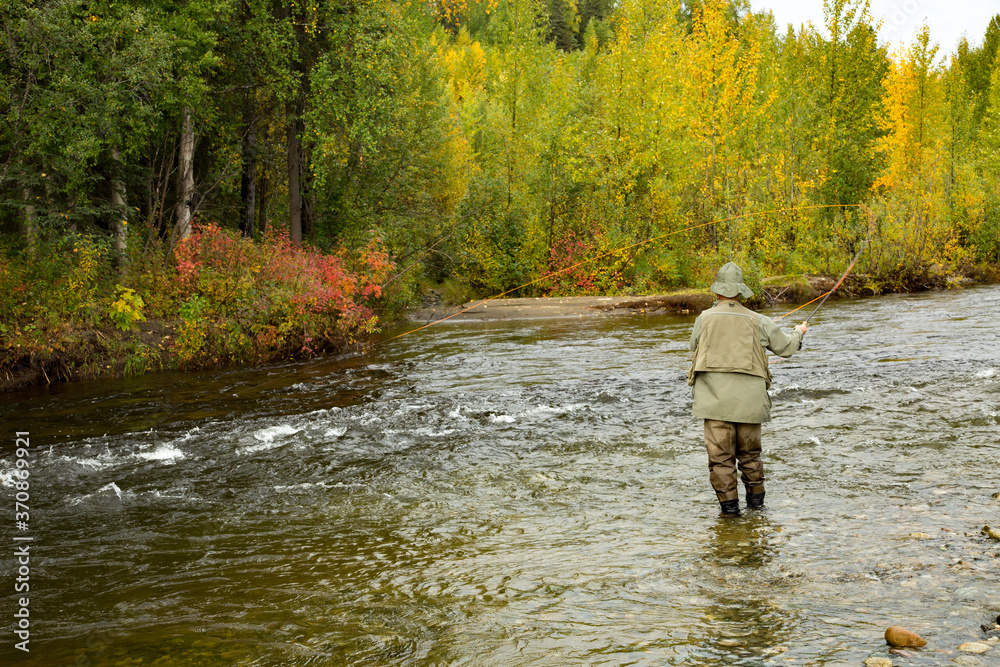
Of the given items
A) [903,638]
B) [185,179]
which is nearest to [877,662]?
[903,638]

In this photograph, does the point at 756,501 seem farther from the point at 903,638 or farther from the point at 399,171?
the point at 399,171

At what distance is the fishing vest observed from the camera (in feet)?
20.3

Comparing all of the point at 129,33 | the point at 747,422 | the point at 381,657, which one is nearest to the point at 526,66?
the point at 129,33

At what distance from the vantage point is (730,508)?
19.9 ft

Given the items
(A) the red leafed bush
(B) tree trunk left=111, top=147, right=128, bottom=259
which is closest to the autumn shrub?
(B) tree trunk left=111, top=147, right=128, bottom=259

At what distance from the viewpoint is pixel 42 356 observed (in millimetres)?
13211

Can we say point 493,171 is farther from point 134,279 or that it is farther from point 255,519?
point 255,519

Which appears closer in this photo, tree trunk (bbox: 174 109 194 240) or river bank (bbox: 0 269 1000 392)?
river bank (bbox: 0 269 1000 392)

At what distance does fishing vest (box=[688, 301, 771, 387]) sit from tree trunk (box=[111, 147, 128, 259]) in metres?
12.9

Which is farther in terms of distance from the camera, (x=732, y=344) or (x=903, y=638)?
(x=732, y=344)

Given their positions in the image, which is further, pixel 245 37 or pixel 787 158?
pixel 787 158

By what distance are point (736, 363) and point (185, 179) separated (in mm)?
15378

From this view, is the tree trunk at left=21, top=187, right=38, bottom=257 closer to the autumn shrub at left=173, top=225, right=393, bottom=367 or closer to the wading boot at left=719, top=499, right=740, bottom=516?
the autumn shrub at left=173, top=225, right=393, bottom=367

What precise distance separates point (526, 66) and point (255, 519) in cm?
3271
